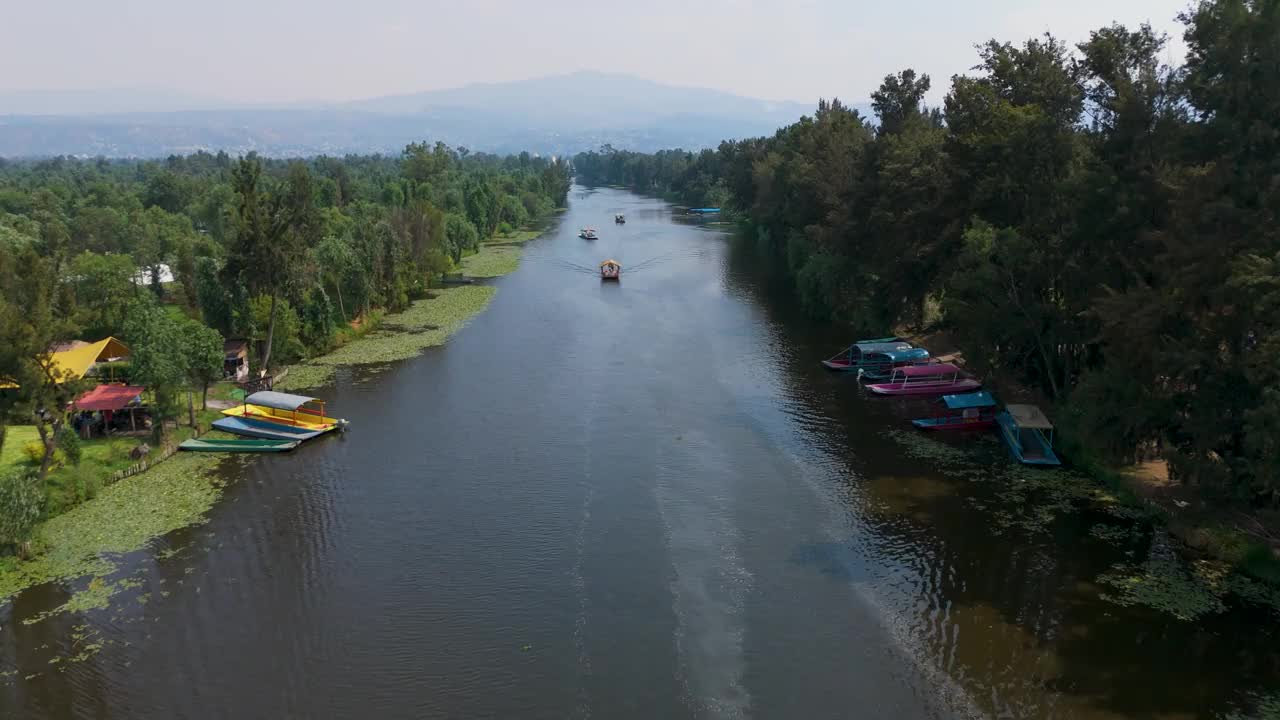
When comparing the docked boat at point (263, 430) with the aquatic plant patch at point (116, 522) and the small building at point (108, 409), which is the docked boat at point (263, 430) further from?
the small building at point (108, 409)

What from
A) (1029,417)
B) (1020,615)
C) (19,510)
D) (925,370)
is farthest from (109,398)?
(1029,417)

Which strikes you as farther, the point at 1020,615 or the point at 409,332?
the point at 409,332

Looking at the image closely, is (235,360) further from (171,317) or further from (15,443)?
(15,443)

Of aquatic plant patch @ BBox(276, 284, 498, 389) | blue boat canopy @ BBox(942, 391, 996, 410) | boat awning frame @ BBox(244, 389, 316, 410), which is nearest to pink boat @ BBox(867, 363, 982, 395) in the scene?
blue boat canopy @ BBox(942, 391, 996, 410)

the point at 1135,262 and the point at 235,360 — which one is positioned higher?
the point at 1135,262

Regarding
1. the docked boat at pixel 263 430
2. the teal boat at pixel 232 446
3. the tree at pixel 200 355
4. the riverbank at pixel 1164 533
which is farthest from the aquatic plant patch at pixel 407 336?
the riverbank at pixel 1164 533

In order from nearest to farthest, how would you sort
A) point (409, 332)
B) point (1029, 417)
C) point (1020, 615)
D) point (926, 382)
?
point (1020, 615)
point (1029, 417)
point (926, 382)
point (409, 332)
